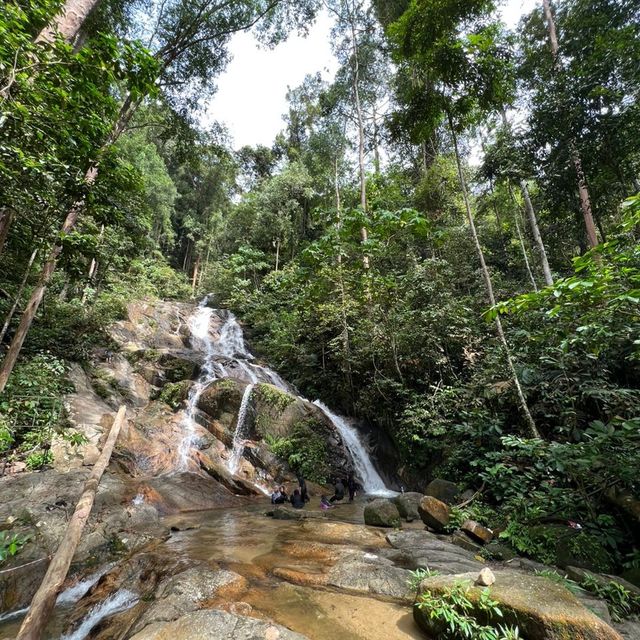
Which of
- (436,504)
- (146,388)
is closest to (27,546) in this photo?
(436,504)

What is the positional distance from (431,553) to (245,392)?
885 cm

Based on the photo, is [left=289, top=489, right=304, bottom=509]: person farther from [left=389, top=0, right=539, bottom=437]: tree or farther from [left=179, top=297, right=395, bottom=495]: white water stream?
[left=389, top=0, right=539, bottom=437]: tree

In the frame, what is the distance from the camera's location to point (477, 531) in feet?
18.8

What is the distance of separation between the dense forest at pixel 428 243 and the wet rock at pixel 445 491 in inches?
22.5

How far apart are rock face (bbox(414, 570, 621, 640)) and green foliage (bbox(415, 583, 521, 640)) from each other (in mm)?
46

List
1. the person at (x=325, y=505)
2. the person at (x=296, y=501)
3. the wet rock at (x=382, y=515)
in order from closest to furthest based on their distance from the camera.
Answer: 1. the wet rock at (x=382, y=515)
2. the person at (x=296, y=501)
3. the person at (x=325, y=505)

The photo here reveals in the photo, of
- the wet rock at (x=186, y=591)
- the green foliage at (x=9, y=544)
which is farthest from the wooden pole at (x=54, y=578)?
the wet rock at (x=186, y=591)

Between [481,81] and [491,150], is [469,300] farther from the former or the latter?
[481,81]

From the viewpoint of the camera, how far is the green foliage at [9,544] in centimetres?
318

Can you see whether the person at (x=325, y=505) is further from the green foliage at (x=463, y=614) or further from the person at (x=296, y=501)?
the green foliage at (x=463, y=614)

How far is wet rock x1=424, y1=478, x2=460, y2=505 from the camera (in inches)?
299

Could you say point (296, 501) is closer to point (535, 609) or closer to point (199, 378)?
point (199, 378)

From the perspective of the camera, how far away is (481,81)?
8.05m

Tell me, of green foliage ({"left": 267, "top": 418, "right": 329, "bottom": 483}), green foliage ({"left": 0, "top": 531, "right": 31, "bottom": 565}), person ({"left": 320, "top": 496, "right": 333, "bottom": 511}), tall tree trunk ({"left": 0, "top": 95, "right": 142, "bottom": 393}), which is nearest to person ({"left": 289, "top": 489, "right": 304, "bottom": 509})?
person ({"left": 320, "top": 496, "right": 333, "bottom": 511})
